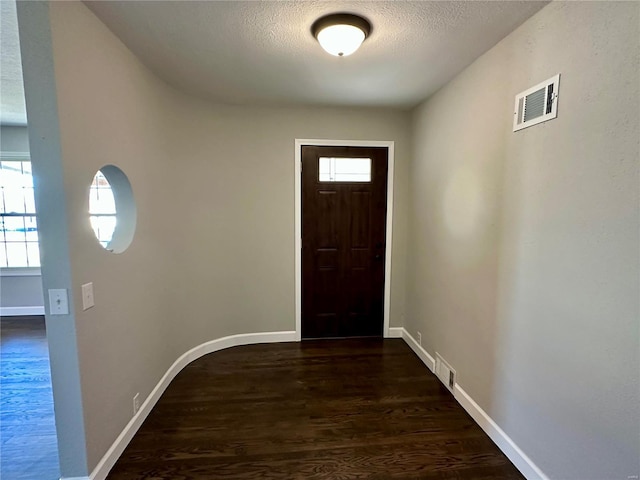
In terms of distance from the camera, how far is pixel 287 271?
11.3ft

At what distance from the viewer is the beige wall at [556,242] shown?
A: 1.25m

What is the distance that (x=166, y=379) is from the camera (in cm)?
262

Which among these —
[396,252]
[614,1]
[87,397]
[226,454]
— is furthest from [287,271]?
[614,1]

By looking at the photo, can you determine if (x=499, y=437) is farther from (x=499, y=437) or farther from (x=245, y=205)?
(x=245, y=205)

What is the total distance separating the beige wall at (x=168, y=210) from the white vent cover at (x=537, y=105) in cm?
169

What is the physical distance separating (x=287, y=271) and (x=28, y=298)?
3842 mm

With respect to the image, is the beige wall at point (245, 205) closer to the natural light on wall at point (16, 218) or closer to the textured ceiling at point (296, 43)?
the textured ceiling at point (296, 43)

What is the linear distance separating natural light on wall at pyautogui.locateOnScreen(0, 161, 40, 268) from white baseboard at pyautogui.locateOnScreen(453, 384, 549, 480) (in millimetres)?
5329

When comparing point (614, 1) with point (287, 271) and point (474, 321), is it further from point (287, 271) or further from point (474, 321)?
point (287, 271)

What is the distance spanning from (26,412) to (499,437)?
3255 millimetres

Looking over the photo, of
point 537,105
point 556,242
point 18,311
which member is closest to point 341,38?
point 537,105

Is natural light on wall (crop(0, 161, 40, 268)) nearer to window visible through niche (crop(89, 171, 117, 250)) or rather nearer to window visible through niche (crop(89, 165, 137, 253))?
window visible through niche (crop(89, 171, 117, 250))

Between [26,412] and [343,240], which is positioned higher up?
[343,240]

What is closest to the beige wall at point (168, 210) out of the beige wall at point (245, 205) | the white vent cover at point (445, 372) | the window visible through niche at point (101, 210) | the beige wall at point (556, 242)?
the beige wall at point (245, 205)
